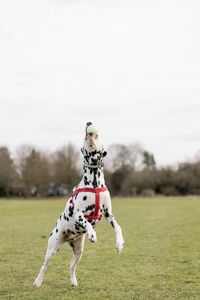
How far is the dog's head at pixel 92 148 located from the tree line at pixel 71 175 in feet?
316

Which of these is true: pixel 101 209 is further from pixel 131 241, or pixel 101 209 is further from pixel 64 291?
pixel 131 241

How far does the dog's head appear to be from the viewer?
8.73 meters

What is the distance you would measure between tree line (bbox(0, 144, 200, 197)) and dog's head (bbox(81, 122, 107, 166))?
316 feet

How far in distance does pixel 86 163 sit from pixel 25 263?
619 cm

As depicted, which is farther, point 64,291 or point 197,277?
point 197,277

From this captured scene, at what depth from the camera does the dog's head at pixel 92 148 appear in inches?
344

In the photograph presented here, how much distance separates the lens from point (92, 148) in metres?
8.92

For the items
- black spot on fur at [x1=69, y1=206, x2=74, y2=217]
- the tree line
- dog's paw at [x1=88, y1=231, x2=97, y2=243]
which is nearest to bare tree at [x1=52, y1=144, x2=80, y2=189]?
the tree line

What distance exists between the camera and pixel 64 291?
33.6 ft

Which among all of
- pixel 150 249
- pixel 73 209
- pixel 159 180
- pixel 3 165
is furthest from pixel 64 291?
pixel 159 180

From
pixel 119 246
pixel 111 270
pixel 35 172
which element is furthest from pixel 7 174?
pixel 119 246

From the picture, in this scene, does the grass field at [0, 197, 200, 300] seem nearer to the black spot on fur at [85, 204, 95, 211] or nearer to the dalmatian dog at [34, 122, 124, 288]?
the dalmatian dog at [34, 122, 124, 288]

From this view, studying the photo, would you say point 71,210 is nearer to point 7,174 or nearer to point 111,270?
point 111,270

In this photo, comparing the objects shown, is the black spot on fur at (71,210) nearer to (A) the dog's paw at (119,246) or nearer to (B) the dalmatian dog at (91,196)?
(B) the dalmatian dog at (91,196)
